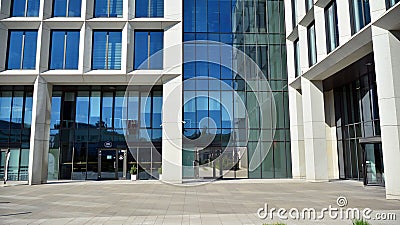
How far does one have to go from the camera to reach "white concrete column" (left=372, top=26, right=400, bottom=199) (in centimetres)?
1268

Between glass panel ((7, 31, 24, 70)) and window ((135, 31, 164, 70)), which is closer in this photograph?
glass panel ((7, 31, 24, 70))

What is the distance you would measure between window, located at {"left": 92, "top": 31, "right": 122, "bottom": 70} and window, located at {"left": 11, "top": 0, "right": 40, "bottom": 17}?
4.43 m

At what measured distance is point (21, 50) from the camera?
2311cm

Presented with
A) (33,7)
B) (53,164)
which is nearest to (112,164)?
(53,164)

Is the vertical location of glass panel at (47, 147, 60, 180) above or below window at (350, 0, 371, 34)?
below

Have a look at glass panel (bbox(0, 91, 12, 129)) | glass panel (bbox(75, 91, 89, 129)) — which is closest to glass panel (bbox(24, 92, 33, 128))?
glass panel (bbox(0, 91, 12, 129))

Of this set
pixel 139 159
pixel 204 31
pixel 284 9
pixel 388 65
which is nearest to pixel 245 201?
pixel 388 65

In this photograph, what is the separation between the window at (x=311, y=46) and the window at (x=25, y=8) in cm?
1942

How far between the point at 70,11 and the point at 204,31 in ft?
32.9

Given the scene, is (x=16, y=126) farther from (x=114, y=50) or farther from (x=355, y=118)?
(x=355, y=118)

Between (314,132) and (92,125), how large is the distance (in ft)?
54.6

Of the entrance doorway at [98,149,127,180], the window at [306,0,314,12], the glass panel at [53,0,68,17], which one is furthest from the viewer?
the entrance doorway at [98,149,127,180]

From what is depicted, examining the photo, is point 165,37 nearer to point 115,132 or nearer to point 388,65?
point 115,132

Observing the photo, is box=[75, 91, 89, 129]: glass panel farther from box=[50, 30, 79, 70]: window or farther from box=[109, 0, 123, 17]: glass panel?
box=[109, 0, 123, 17]: glass panel
